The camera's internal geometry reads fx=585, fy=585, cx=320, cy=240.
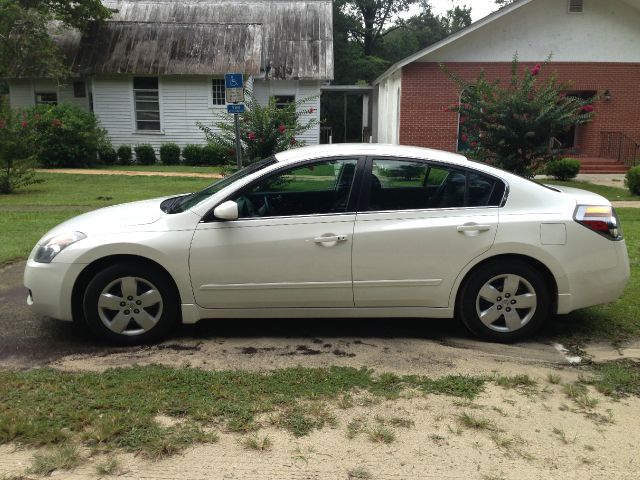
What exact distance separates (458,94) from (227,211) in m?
17.7

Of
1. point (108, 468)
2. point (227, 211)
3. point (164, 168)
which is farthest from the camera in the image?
point (164, 168)

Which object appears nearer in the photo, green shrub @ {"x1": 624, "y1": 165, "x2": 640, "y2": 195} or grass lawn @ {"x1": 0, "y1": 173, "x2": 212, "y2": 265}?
grass lawn @ {"x1": 0, "y1": 173, "x2": 212, "y2": 265}

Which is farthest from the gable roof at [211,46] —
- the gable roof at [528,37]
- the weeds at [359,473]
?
the weeds at [359,473]

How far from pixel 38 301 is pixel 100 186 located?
1205 centimetres

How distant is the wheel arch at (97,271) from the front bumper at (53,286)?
0.04 metres

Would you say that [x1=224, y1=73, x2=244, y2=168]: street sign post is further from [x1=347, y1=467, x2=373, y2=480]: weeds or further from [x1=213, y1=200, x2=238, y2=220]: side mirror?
[x1=347, y1=467, x2=373, y2=480]: weeds

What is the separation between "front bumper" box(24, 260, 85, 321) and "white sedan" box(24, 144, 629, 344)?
11 millimetres

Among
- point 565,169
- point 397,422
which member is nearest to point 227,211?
point 397,422

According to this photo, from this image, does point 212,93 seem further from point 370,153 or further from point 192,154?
point 370,153

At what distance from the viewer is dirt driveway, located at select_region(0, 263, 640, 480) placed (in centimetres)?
292

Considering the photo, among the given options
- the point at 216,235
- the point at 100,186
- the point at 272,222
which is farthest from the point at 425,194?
the point at 100,186

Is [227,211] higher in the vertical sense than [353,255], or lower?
higher

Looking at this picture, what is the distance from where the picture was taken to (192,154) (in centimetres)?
2302

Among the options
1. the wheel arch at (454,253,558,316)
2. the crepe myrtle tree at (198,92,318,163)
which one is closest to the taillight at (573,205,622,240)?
the wheel arch at (454,253,558,316)
